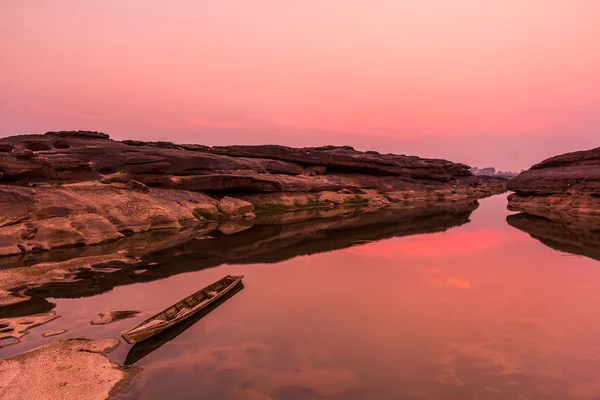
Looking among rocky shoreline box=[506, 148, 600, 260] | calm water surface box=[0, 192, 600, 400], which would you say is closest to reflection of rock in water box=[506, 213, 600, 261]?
rocky shoreline box=[506, 148, 600, 260]

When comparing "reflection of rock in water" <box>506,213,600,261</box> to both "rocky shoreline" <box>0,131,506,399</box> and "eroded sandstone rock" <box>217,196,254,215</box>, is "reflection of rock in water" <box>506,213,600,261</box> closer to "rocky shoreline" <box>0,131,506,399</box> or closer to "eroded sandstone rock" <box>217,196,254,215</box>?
"rocky shoreline" <box>0,131,506,399</box>

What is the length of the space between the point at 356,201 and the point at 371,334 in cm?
6177

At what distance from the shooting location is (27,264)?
25.2 meters

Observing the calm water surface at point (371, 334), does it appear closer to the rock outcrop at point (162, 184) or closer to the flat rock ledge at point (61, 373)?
the flat rock ledge at point (61, 373)

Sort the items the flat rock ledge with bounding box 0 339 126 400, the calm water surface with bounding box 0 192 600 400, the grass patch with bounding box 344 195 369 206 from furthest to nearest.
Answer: the grass patch with bounding box 344 195 369 206 < the calm water surface with bounding box 0 192 600 400 < the flat rock ledge with bounding box 0 339 126 400

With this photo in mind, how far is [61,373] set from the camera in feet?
38.5

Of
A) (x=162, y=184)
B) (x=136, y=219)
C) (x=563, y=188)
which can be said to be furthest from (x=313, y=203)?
(x=563, y=188)

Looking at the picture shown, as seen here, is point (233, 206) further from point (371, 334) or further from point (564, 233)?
point (564, 233)

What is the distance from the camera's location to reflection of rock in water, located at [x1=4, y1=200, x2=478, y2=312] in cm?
2275

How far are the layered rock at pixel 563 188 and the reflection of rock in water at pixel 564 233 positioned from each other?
377 cm

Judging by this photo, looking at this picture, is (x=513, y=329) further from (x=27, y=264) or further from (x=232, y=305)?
(x=27, y=264)

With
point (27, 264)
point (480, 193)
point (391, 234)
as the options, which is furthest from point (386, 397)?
point (480, 193)

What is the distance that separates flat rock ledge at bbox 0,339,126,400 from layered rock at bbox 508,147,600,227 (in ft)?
198

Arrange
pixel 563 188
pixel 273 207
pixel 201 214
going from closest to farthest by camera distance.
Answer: pixel 201 214, pixel 273 207, pixel 563 188
